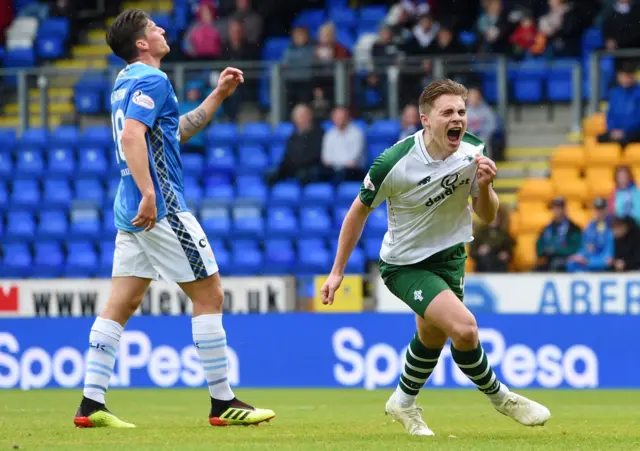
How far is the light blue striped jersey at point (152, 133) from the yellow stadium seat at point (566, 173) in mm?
10300

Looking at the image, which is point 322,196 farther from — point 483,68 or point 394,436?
point 394,436

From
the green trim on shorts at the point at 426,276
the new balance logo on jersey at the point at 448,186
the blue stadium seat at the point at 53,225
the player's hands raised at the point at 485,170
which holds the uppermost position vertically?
the player's hands raised at the point at 485,170

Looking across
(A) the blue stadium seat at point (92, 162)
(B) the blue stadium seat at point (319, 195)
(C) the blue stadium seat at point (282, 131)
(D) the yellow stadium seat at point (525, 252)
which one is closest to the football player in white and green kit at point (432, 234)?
(D) the yellow stadium seat at point (525, 252)

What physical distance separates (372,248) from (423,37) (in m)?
3.32

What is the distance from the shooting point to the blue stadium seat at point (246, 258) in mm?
17156

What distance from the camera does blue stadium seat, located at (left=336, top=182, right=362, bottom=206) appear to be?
1739cm

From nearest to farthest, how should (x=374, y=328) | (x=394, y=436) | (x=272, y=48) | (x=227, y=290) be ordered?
1. (x=394, y=436)
2. (x=374, y=328)
3. (x=227, y=290)
4. (x=272, y=48)

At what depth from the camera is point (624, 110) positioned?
16875 mm

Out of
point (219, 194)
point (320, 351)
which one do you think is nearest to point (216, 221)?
point (219, 194)

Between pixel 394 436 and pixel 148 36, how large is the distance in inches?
106

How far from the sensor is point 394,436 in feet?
24.9

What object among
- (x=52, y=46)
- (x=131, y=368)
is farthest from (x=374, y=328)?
(x=52, y=46)

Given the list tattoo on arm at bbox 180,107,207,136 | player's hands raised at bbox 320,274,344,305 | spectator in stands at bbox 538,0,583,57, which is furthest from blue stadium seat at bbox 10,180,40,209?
player's hands raised at bbox 320,274,344,305

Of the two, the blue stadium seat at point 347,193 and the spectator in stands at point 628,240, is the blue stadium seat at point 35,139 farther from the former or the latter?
the spectator in stands at point 628,240
